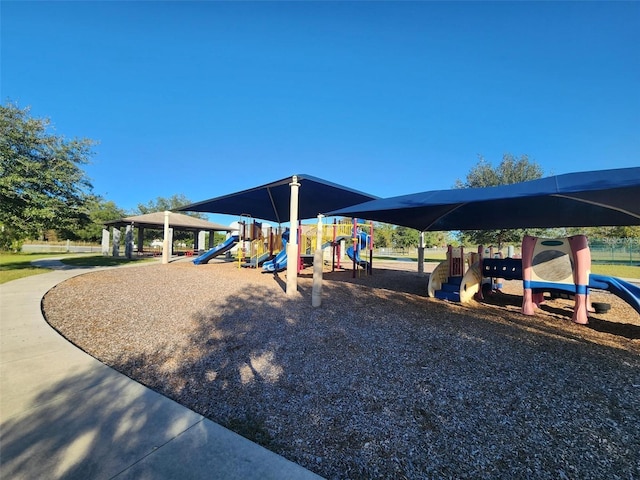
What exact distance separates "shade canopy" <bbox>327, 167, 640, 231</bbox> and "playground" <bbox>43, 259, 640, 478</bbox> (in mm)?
2443

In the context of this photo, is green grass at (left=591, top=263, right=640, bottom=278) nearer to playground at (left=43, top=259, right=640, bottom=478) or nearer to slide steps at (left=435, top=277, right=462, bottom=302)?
playground at (left=43, top=259, right=640, bottom=478)

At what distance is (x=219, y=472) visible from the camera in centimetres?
201

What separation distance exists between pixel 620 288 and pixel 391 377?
576cm

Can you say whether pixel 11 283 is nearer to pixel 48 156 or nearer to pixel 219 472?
pixel 48 156

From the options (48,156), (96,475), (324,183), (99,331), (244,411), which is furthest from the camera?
(48,156)

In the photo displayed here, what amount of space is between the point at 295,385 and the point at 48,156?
1314 centimetres

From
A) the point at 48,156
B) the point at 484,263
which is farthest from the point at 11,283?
the point at 484,263

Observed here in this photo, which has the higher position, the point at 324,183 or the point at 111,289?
the point at 324,183

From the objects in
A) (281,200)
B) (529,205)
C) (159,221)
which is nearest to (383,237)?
(159,221)

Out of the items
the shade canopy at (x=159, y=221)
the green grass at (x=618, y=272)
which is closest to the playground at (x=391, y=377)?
the green grass at (x=618, y=272)

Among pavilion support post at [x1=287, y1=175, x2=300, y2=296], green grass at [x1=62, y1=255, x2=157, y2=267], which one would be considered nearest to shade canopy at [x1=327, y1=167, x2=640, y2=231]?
pavilion support post at [x1=287, y1=175, x2=300, y2=296]

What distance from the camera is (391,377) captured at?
11.4ft

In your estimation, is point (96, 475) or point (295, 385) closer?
point (96, 475)

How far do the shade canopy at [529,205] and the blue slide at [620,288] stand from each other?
4.93ft
